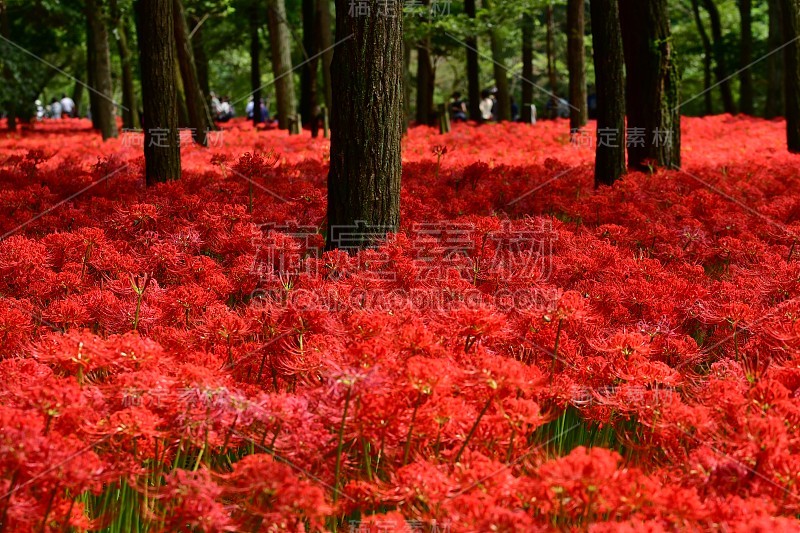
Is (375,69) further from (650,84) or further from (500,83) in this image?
(500,83)

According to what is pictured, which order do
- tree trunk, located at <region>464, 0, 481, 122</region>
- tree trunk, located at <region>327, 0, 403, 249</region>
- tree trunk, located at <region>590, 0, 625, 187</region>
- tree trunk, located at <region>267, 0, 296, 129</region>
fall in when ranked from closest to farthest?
1. tree trunk, located at <region>327, 0, 403, 249</region>
2. tree trunk, located at <region>590, 0, 625, 187</region>
3. tree trunk, located at <region>267, 0, 296, 129</region>
4. tree trunk, located at <region>464, 0, 481, 122</region>

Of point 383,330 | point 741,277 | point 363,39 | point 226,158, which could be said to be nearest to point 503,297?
point 383,330

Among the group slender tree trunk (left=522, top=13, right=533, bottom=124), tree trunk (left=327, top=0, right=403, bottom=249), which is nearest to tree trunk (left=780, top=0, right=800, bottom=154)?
tree trunk (left=327, top=0, right=403, bottom=249)

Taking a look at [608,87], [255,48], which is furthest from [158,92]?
[255,48]

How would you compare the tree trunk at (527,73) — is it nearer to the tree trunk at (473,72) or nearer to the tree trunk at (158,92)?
the tree trunk at (473,72)

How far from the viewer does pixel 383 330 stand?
2658 millimetres

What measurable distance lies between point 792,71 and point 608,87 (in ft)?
17.6

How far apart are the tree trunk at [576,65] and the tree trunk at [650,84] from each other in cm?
561

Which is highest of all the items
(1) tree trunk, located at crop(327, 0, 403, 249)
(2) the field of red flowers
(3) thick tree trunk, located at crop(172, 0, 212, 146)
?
(3) thick tree trunk, located at crop(172, 0, 212, 146)

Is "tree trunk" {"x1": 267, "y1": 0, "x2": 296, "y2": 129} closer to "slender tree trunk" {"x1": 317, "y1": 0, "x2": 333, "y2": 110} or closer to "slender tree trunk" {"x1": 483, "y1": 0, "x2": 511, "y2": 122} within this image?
"slender tree trunk" {"x1": 317, "y1": 0, "x2": 333, "y2": 110}

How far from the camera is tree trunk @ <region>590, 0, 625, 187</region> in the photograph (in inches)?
341

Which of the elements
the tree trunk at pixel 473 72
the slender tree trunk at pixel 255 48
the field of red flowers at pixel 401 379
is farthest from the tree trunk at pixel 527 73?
the field of red flowers at pixel 401 379

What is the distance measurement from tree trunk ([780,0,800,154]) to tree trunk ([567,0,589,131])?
353 cm

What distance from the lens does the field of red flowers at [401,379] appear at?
6.74 ft
